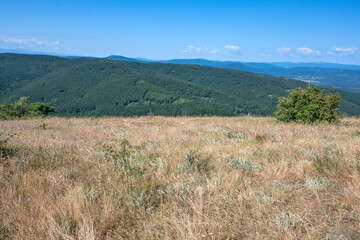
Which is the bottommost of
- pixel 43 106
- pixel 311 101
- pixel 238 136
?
pixel 43 106

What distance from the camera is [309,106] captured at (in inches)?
472

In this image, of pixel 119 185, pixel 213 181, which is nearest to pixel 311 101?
pixel 213 181

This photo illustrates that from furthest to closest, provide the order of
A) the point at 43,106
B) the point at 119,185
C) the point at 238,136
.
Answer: the point at 43,106 → the point at 238,136 → the point at 119,185

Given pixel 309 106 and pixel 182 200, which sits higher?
pixel 309 106

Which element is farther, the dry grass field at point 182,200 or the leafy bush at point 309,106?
the leafy bush at point 309,106

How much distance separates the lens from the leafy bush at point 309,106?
460 inches

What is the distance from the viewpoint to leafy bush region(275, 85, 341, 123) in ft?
38.4

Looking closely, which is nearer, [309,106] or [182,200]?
[182,200]

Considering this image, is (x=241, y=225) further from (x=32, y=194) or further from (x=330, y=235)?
(x=32, y=194)

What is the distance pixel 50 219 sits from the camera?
2.36 metres

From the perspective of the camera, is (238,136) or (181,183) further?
(238,136)

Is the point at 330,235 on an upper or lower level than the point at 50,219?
upper

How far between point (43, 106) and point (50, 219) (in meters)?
37.1

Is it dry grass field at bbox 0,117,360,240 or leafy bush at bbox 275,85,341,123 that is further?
leafy bush at bbox 275,85,341,123
